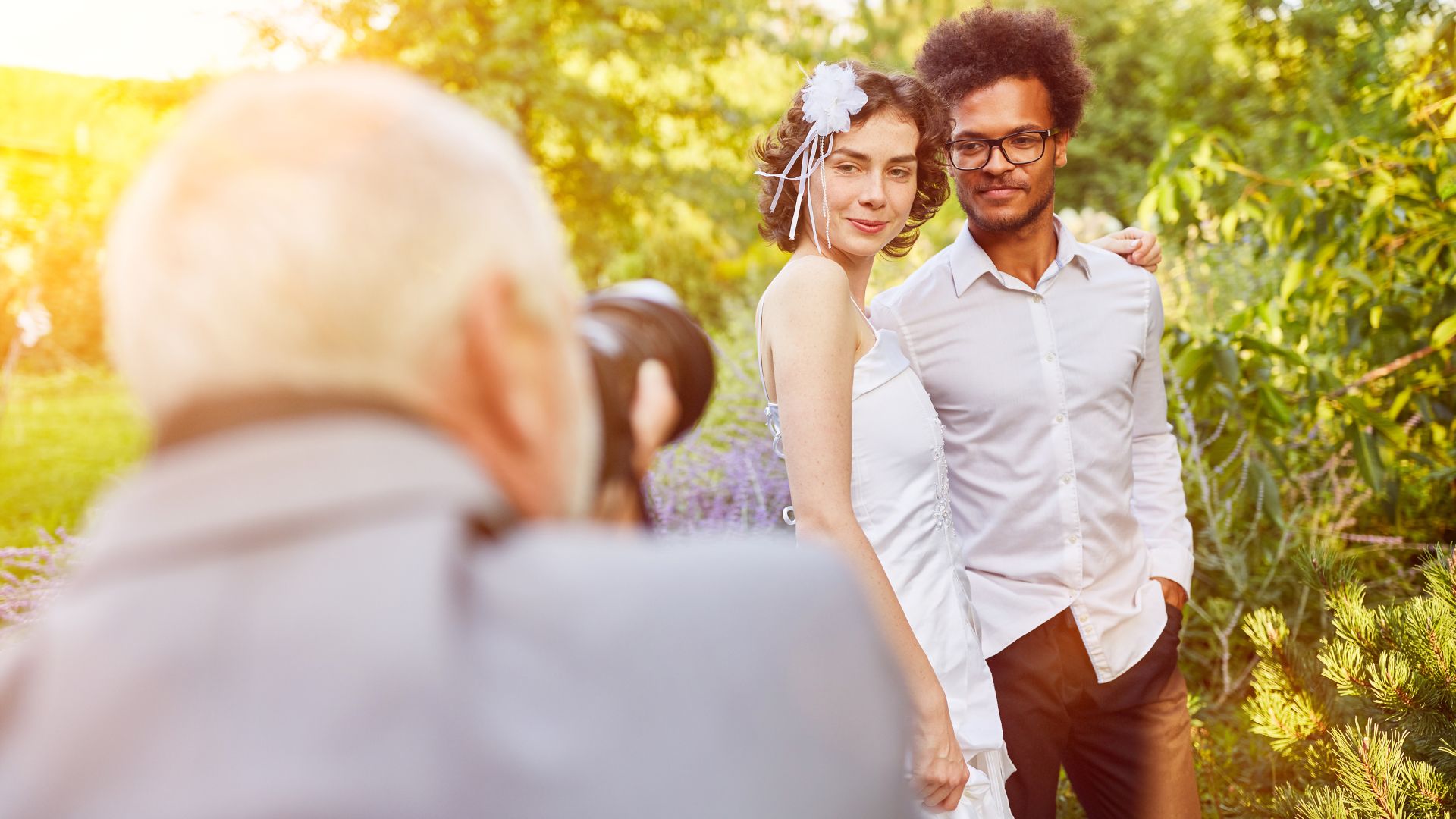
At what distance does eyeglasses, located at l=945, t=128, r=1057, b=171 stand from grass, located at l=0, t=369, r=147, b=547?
4.89m

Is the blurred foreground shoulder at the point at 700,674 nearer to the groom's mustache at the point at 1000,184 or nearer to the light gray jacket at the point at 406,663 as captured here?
the light gray jacket at the point at 406,663

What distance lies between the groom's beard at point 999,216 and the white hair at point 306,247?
1878mm

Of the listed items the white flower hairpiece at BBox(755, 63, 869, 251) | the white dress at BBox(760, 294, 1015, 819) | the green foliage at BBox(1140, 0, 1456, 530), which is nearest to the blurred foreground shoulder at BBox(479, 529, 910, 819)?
the white dress at BBox(760, 294, 1015, 819)

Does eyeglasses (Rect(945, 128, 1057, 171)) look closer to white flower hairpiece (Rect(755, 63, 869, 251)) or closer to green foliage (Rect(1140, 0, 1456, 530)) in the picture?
white flower hairpiece (Rect(755, 63, 869, 251))

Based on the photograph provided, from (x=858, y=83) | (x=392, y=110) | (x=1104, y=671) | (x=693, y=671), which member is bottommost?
(x=1104, y=671)

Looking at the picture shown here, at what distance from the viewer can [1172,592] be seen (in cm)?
233

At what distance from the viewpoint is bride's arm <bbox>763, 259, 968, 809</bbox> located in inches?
65.5

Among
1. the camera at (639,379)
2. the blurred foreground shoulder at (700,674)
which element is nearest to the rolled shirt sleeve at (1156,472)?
the camera at (639,379)

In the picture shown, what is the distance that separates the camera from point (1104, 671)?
85.8 inches

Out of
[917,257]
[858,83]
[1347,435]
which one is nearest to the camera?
[858,83]

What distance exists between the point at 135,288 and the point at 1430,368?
146 inches

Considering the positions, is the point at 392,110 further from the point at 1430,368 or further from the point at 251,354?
the point at 1430,368

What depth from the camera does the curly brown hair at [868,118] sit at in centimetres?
203

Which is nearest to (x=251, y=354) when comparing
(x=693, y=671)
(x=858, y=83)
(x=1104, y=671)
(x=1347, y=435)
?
(x=693, y=671)
